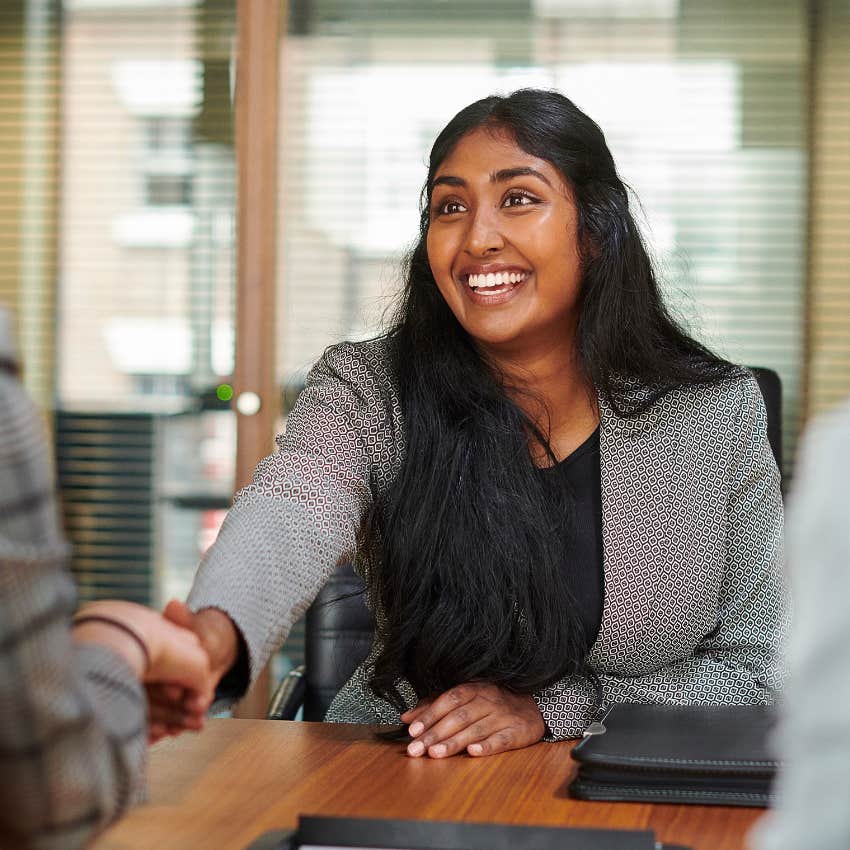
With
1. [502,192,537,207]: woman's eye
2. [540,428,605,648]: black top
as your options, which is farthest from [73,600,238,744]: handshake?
[502,192,537,207]: woman's eye

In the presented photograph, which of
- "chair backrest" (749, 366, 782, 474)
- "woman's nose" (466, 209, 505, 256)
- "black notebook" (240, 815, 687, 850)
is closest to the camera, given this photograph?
"black notebook" (240, 815, 687, 850)

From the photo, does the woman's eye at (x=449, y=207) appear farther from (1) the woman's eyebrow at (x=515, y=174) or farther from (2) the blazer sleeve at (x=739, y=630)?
(2) the blazer sleeve at (x=739, y=630)

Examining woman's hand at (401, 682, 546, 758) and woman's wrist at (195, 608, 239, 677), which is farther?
woman's hand at (401, 682, 546, 758)

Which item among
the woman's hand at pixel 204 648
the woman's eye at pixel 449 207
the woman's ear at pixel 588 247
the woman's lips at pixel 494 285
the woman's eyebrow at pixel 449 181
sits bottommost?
the woman's hand at pixel 204 648

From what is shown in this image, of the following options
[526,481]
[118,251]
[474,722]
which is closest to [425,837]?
[474,722]

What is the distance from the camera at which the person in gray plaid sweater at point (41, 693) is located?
23.8 inches

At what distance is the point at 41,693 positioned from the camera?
63cm

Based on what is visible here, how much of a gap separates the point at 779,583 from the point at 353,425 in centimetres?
65

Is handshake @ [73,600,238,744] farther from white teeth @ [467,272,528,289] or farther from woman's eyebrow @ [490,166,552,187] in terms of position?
woman's eyebrow @ [490,166,552,187]

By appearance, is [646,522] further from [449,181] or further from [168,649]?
[168,649]

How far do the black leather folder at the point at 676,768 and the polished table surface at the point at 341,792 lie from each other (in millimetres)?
13

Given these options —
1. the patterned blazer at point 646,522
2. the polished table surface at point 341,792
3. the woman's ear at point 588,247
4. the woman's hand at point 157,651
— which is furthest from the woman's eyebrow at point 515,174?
the woman's hand at point 157,651

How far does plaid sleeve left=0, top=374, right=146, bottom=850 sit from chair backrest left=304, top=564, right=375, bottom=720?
1395 millimetres

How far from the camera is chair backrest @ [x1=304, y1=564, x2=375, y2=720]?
6.89 feet
